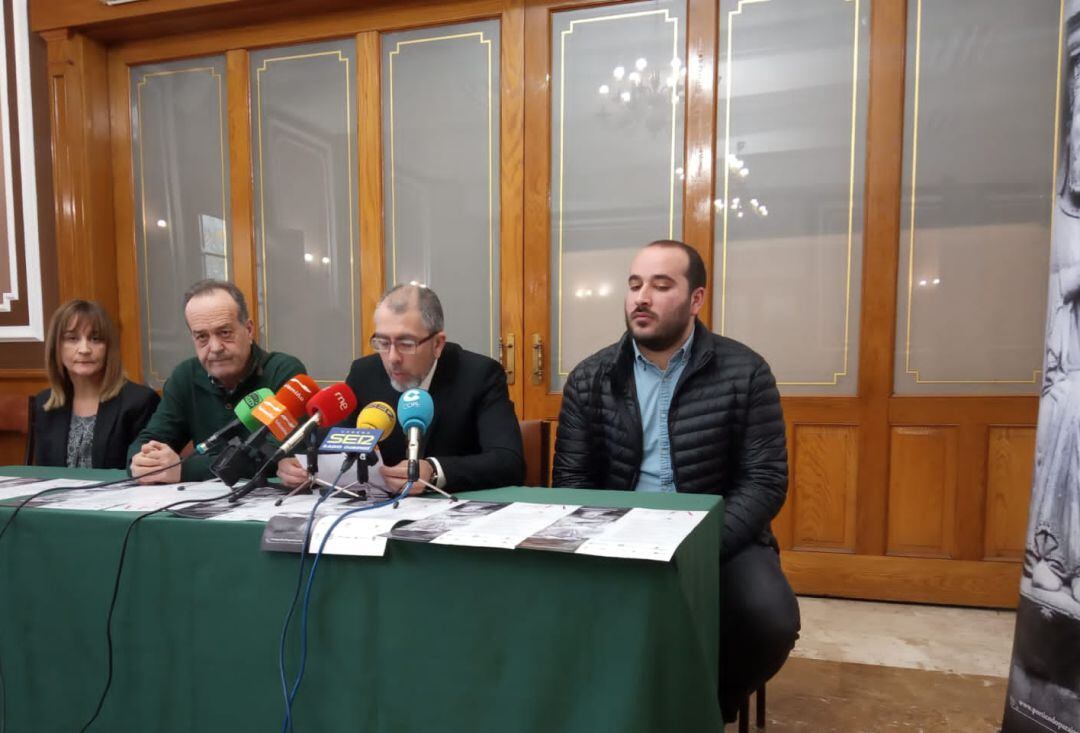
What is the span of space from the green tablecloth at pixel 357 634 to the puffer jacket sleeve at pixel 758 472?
0.41 m

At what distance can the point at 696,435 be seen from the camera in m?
1.79

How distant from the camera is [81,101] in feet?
12.6

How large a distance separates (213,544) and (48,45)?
14.0ft

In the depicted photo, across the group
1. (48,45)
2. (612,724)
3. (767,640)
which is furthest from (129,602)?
(48,45)

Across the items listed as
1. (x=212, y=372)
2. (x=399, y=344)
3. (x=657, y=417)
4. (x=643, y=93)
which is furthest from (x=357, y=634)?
(x=643, y=93)

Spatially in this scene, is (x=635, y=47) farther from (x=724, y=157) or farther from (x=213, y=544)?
(x=213, y=544)

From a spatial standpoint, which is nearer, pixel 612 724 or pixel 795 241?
pixel 612 724

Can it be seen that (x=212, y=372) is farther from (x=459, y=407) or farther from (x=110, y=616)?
(x=110, y=616)

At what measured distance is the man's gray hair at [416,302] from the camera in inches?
69.3

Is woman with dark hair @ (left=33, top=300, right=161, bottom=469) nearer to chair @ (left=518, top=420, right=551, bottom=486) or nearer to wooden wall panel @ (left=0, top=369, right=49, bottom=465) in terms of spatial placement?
chair @ (left=518, top=420, right=551, bottom=486)

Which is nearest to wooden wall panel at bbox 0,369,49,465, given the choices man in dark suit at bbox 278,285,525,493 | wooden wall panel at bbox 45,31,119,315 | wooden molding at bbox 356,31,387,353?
wooden wall panel at bbox 45,31,119,315

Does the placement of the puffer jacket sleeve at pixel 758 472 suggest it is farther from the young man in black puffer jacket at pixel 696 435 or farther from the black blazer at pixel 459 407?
the black blazer at pixel 459 407

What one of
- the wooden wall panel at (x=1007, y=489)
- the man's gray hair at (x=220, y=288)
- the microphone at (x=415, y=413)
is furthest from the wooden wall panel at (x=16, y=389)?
the wooden wall panel at (x=1007, y=489)

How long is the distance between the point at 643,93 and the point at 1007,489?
8.32 feet
